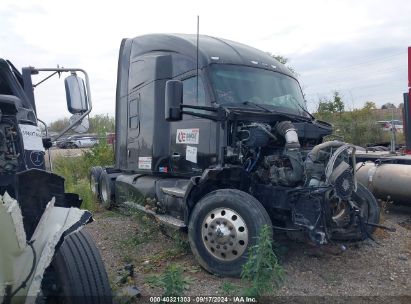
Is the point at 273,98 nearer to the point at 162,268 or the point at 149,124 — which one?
the point at 149,124

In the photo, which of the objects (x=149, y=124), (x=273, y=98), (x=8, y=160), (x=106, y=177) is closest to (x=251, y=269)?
(x=8, y=160)

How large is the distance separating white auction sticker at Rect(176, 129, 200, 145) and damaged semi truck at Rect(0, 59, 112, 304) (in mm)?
2562

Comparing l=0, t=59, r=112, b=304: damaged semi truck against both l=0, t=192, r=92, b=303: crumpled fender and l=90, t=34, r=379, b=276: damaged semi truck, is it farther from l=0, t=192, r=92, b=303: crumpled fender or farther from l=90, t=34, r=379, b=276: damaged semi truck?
l=90, t=34, r=379, b=276: damaged semi truck

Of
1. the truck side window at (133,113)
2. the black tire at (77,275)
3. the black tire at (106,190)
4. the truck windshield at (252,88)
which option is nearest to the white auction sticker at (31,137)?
the black tire at (77,275)

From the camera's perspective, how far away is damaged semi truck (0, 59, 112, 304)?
2.26 meters

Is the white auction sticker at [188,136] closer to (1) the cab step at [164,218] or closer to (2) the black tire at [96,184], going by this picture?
(1) the cab step at [164,218]

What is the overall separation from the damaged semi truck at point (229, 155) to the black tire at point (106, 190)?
63cm

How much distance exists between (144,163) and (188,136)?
131 centimetres

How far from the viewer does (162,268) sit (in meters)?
4.75

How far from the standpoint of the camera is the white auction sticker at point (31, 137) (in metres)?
3.09

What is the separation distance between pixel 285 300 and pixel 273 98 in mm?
2910

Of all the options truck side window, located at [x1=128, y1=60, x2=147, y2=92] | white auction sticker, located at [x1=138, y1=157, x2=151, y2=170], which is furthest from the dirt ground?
truck side window, located at [x1=128, y1=60, x2=147, y2=92]

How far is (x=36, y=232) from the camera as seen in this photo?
8.35ft

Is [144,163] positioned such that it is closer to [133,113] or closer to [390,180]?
[133,113]
